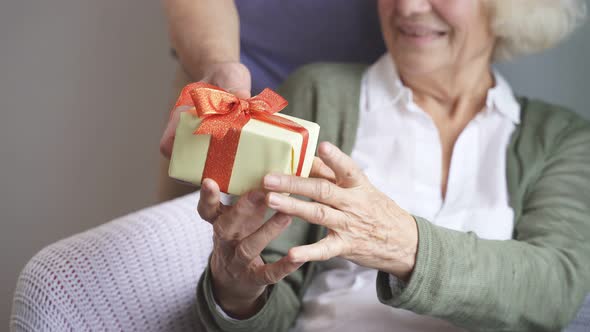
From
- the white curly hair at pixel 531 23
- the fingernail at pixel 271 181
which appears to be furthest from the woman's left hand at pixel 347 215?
the white curly hair at pixel 531 23

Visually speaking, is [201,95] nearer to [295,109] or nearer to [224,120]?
[224,120]

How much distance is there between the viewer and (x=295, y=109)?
139 centimetres

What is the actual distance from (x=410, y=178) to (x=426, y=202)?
0.06 m

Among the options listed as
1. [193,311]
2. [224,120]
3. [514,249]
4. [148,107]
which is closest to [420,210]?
[514,249]

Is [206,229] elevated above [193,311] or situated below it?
above

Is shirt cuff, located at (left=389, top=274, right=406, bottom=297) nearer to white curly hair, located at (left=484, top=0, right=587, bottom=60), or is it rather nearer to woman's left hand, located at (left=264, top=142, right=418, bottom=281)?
woman's left hand, located at (left=264, top=142, right=418, bottom=281)

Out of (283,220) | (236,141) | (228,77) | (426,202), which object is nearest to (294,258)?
(283,220)

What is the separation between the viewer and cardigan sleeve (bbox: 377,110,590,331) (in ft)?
3.31

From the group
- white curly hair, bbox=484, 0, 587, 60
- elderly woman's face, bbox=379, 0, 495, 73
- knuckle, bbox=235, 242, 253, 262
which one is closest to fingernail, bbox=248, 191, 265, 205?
knuckle, bbox=235, 242, 253, 262

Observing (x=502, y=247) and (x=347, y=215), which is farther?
(x=502, y=247)

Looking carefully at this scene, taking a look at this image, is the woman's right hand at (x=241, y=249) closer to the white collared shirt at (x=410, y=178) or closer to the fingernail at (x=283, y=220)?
the fingernail at (x=283, y=220)

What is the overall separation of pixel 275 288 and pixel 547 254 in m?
0.47

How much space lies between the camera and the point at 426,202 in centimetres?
132

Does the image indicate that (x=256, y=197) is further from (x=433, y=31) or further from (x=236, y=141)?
(x=433, y=31)
